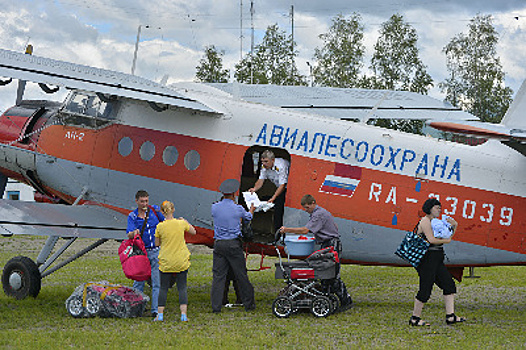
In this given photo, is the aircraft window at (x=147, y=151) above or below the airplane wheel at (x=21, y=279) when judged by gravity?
above

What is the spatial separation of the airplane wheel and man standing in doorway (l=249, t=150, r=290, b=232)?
4176mm

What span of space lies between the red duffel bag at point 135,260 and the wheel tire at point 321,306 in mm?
2518

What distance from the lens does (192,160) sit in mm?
11398

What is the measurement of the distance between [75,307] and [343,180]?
4.53m

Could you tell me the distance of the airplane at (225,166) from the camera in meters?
10.2

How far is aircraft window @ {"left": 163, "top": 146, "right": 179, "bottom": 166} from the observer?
11.5 m

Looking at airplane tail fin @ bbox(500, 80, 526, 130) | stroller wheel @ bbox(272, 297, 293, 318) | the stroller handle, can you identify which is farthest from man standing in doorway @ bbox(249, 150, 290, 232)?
airplane tail fin @ bbox(500, 80, 526, 130)

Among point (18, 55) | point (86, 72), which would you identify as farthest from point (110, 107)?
point (18, 55)

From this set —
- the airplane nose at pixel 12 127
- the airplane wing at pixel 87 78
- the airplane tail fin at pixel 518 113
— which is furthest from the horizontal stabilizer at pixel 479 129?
the airplane nose at pixel 12 127

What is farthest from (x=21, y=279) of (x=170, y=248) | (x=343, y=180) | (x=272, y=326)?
(x=343, y=180)

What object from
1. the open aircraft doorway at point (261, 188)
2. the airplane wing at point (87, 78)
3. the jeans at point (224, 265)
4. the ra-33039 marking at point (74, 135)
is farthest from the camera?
the ra-33039 marking at point (74, 135)

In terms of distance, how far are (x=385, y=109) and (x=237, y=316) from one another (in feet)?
19.2

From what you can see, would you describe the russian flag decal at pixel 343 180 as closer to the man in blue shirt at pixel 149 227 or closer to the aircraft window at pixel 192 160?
the aircraft window at pixel 192 160

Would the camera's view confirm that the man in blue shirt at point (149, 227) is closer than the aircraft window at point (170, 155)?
Yes
